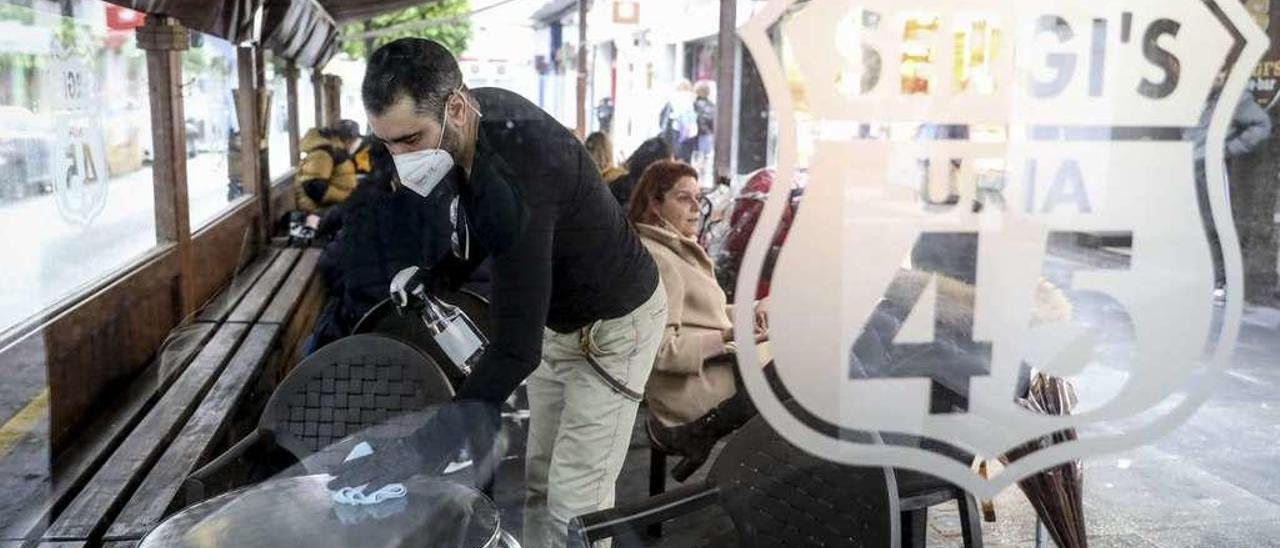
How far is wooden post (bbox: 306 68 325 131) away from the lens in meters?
3.93

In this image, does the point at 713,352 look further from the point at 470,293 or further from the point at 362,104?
the point at 362,104

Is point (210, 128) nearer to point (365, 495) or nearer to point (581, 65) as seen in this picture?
point (581, 65)

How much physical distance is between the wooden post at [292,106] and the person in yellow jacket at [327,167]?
0.14 meters

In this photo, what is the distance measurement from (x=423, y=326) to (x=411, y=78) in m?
0.73

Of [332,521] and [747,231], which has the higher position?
[747,231]

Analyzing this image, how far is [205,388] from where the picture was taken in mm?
3062

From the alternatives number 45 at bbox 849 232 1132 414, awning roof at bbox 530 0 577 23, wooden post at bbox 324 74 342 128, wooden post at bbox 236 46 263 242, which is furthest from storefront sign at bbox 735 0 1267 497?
wooden post at bbox 236 46 263 242

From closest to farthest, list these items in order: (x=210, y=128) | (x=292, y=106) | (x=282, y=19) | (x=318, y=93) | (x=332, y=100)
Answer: (x=332, y=100), (x=282, y=19), (x=318, y=93), (x=210, y=128), (x=292, y=106)

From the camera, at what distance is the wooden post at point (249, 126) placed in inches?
199

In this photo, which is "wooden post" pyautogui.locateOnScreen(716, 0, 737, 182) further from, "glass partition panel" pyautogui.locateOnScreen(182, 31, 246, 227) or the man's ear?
"glass partition panel" pyautogui.locateOnScreen(182, 31, 246, 227)

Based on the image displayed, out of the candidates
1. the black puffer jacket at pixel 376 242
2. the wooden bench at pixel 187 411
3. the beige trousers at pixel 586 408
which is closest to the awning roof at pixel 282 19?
the black puffer jacket at pixel 376 242

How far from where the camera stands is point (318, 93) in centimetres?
404

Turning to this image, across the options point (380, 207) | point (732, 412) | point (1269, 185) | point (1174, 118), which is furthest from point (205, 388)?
point (1269, 185)

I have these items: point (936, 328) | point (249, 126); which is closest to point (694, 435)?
point (936, 328)
